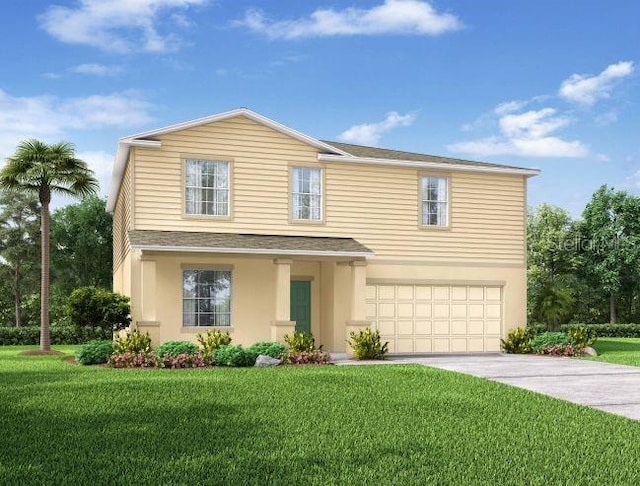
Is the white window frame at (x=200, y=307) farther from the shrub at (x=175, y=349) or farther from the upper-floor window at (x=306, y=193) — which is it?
the upper-floor window at (x=306, y=193)

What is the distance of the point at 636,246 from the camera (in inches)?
1901

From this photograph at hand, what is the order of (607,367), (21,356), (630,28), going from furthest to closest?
1. (630,28)
2. (21,356)
3. (607,367)

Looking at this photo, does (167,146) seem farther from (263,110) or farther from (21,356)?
(21,356)

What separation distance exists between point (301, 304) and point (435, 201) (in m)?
5.54

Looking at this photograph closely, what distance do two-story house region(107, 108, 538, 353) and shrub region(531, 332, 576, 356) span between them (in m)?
1.36

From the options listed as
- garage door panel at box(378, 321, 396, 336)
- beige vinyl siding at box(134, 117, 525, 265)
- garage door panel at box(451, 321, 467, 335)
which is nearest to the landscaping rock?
beige vinyl siding at box(134, 117, 525, 265)

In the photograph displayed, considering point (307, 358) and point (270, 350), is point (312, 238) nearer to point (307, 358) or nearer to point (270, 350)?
point (307, 358)

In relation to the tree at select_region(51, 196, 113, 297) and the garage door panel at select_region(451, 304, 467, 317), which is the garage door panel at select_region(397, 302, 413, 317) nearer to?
the garage door panel at select_region(451, 304, 467, 317)

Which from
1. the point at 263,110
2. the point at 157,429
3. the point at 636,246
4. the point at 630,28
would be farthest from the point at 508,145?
the point at 157,429

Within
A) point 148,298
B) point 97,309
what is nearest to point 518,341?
point 148,298

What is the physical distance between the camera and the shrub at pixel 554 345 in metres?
23.4

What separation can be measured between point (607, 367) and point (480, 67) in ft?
52.6

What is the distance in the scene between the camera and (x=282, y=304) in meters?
21.3

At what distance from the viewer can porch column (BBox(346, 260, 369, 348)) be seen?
22.3m
